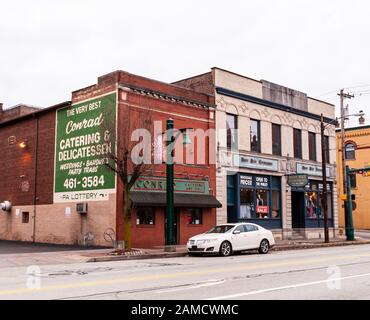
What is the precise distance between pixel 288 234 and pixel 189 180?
955 centimetres

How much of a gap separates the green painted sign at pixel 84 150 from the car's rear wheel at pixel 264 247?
25.2 ft

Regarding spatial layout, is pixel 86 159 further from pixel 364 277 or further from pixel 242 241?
pixel 364 277

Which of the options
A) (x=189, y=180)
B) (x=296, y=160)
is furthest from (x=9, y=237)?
(x=296, y=160)

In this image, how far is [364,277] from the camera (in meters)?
12.3

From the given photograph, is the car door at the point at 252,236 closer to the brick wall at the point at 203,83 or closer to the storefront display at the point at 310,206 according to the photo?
the brick wall at the point at 203,83

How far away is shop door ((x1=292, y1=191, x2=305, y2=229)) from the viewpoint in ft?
114

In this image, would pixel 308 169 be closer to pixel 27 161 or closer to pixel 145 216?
pixel 145 216

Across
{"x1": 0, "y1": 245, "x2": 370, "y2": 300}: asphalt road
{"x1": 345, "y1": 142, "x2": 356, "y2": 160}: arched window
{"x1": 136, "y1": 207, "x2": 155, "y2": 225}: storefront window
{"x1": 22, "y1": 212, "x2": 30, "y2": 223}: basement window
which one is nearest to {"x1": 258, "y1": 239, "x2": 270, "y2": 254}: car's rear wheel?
{"x1": 136, "y1": 207, "x2": 155, "y2": 225}: storefront window

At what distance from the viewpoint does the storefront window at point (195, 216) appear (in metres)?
27.4

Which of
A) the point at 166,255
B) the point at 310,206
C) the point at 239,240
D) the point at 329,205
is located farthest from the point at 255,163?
the point at 166,255

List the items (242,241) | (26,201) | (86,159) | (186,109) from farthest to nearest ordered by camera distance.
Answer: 1. (26,201)
2. (186,109)
3. (86,159)
4. (242,241)

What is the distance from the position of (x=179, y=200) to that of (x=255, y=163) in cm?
759

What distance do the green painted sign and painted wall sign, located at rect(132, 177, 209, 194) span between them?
1422mm
